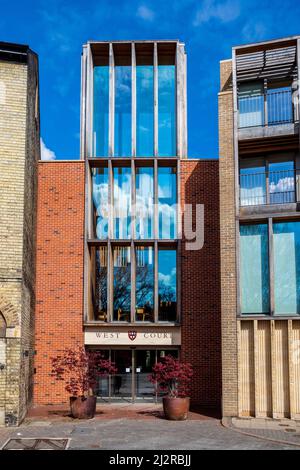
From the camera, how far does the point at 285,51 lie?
63.3 feet

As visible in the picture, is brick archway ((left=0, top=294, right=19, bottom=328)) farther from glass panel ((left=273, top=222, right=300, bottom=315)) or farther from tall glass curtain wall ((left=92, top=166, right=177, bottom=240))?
glass panel ((left=273, top=222, right=300, bottom=315))

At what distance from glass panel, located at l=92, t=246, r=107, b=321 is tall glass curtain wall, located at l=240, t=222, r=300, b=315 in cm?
624

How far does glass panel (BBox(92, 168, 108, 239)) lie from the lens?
2280 cm

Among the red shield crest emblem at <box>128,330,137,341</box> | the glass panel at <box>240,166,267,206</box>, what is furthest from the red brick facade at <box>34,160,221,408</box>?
the glass panel at <box>240,166,267,206</box>

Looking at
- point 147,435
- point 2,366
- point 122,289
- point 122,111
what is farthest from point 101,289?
point 147,435

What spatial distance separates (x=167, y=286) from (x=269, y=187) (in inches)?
231

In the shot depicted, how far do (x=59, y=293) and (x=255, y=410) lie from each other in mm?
8729

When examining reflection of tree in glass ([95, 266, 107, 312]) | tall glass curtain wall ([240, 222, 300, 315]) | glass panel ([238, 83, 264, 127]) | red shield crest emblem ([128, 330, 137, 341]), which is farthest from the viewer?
reflection of tree in glass ([95, 266, 107, 312])

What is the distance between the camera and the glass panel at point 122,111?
23172 mm

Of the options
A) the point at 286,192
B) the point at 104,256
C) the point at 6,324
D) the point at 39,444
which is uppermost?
the point at 286,192

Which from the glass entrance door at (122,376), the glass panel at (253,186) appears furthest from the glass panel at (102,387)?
the glass panel at (253,186)
